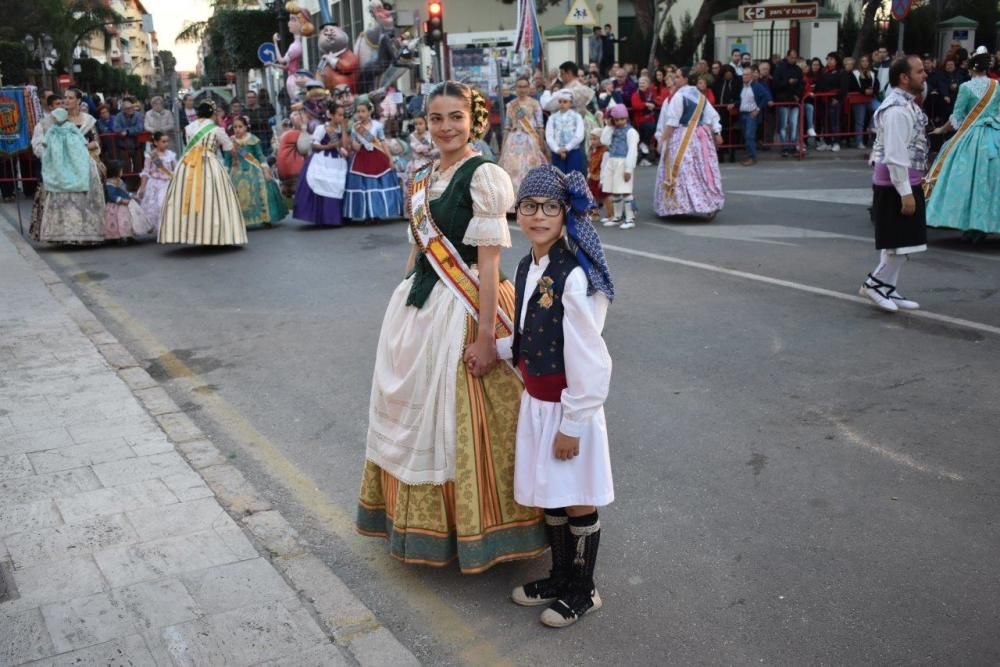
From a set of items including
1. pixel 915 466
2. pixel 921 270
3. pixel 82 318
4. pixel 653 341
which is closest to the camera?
pixel 915 466

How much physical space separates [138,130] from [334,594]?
1841cm

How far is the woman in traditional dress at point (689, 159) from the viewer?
1259cm

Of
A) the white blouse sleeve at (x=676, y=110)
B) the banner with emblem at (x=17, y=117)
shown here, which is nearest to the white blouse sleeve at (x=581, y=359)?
the white blouse sleeve at (x=676, y=110)

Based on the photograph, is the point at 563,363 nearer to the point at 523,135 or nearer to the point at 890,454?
the point at 890,454

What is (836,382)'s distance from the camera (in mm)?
6254

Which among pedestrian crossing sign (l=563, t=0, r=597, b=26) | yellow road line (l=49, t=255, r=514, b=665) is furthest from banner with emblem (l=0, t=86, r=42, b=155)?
yellow road line (l=49, t=255, r=514, b=665)

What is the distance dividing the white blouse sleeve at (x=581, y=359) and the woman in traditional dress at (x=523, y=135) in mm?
10522

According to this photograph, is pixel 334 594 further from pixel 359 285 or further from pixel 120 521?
pixel 359 285

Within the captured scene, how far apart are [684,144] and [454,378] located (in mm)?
9581

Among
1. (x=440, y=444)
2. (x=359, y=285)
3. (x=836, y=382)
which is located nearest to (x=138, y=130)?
(x=359, y=285)

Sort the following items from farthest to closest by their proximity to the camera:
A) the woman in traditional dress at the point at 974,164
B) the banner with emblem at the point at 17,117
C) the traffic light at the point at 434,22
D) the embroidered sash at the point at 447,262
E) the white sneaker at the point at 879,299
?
the traffic light at the point at 434,22 → the banner with emblem at the point at 17,117 → the woman in traditional dress at the point at 974,164 → the white sneaker at the point at 879,299 → the embroidered sash at the point at 447,262

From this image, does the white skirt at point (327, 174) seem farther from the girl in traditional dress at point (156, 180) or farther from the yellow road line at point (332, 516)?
the yellow road line at point (332, 516)

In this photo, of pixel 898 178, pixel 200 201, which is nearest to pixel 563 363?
pixel 898 178

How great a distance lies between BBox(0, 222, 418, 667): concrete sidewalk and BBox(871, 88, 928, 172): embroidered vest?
5.25m
